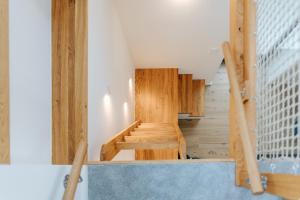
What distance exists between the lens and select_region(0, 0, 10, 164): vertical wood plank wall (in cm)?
99

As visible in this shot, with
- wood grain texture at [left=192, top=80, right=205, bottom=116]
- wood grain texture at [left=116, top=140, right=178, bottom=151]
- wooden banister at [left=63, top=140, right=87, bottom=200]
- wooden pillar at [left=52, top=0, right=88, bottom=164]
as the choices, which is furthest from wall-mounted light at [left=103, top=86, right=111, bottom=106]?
wood grain texture at [left=192, top=80, right=205, bottom=116]

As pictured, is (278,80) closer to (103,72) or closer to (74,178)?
(74,178)

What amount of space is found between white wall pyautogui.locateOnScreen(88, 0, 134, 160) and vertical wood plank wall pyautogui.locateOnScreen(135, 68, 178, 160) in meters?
2.06

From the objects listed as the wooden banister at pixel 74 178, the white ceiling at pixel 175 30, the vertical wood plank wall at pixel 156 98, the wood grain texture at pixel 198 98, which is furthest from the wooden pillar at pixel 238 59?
the wood grain texture at pixel 198 98

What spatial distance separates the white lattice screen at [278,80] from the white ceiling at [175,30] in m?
2.51

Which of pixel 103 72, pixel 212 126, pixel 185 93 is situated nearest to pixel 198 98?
pixel 185 93

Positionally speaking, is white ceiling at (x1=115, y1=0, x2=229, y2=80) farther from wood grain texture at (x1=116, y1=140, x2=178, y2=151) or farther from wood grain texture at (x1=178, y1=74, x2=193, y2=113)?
wood grain texture at (x1=116, y1=140, x2=178, y2=151)

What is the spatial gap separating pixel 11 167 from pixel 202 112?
593 centimetres

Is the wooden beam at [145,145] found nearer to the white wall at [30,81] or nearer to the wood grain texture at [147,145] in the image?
the wood grain texture at [147,145]

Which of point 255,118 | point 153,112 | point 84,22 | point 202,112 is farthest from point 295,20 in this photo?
point 202,112

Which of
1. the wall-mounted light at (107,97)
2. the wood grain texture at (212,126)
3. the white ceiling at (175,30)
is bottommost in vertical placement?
the wood grain texture at (212,126)

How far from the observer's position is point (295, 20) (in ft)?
4.00

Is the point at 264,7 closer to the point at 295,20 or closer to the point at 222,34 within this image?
the point at 295,20

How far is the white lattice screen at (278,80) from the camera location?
120cm
